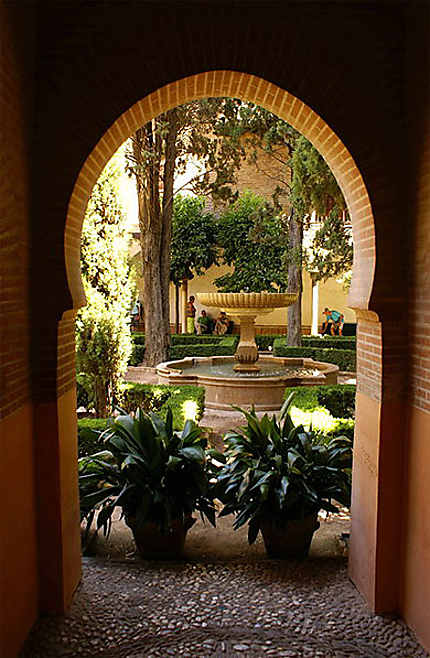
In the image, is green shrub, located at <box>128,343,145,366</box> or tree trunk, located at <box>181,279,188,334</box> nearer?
green shrub, located at <box>128,343,145,366</box>

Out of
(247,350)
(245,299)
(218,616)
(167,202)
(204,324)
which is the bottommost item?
(218,616)

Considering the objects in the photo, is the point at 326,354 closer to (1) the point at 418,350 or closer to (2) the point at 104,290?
(2) the point at 104,290

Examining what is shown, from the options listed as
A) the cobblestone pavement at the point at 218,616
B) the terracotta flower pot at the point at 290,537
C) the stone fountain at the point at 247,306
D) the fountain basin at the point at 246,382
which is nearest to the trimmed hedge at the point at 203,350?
the fountain basin at the point at 246,382

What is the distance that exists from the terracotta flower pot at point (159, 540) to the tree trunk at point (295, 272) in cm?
1209

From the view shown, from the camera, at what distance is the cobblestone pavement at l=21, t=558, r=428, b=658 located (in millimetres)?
3098

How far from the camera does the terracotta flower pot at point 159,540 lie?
13.2 ft

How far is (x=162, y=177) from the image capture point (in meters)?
15.1

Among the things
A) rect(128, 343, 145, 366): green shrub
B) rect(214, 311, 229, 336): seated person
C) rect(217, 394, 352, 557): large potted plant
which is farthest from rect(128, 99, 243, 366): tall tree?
rect(217, 394, 352, 557): large potted plant

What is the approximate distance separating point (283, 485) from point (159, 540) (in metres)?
1.06

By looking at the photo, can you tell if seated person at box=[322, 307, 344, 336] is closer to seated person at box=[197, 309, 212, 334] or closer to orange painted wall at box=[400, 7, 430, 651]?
seated person at box=[197, 309, 212, 334]

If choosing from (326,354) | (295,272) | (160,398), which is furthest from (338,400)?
(295,272)

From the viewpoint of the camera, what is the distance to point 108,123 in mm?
3303

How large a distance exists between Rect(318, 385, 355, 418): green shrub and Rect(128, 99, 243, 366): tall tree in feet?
25.5

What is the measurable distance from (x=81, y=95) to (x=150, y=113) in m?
0.52
